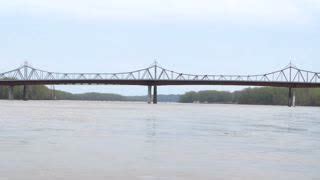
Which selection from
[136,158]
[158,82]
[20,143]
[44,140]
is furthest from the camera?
[158,82]

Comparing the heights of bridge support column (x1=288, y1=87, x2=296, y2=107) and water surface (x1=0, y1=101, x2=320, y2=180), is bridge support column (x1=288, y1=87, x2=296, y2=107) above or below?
above

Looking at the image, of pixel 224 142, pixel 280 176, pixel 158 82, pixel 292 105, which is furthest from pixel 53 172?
pixel 292 105

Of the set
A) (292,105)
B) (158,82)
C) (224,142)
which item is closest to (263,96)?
(292,105)

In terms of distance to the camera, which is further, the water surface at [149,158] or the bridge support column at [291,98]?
the bridge support column at [291,98]

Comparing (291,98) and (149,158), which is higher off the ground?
(291,98)

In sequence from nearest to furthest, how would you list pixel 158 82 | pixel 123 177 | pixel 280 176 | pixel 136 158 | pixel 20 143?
pixel 123 177
pixel 280 176
pixel 136 158
pixel 20 143
pixel 158 82

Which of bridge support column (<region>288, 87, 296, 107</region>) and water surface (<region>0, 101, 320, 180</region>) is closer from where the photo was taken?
water surface (<region>0, 101, 320, 180</region>)

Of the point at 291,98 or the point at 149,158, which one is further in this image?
the point at 291,98

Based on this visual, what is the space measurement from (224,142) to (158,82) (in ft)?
395

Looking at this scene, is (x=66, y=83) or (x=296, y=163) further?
(x=66, y=83)

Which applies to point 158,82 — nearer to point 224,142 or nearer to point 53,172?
point 224,142

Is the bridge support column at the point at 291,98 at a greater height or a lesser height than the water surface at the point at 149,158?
greater

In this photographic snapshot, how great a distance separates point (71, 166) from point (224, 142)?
9904mm

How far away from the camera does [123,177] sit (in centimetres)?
1347
